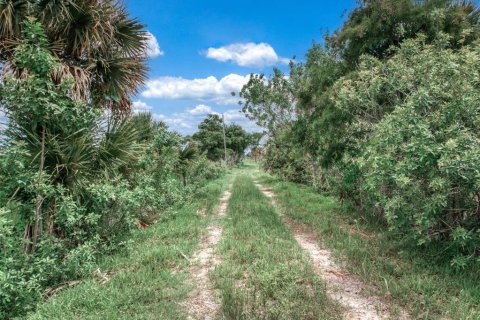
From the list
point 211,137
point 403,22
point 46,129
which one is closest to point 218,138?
point 211,137

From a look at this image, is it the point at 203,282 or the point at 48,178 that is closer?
the point at 203,282

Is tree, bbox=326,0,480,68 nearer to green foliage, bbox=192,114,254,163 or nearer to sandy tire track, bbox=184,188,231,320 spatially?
sandy tire track, bbox=184,188,231,320

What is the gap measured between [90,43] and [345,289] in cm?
525

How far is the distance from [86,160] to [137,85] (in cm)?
195

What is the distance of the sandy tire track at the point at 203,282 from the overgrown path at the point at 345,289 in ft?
4.51

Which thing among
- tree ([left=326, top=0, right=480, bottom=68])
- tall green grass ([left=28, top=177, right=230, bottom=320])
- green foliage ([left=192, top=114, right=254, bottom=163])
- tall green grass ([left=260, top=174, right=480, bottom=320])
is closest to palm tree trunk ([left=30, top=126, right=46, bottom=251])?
tall green grass ([left=28, top=177, right=230, bottom=320])

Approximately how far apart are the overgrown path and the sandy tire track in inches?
54.1

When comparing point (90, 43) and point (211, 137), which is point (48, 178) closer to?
point (90, 43)

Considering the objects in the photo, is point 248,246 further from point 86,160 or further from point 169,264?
point 86,160

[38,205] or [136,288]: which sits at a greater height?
[38,205]

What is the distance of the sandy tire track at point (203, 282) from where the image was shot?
3.20 m

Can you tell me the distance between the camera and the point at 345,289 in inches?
145

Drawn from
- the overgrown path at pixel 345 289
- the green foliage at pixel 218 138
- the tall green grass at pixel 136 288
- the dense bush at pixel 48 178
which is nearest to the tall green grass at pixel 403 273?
the overgrown path at pixel 345 289

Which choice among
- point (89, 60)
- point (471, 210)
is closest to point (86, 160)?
point (89, 60)
